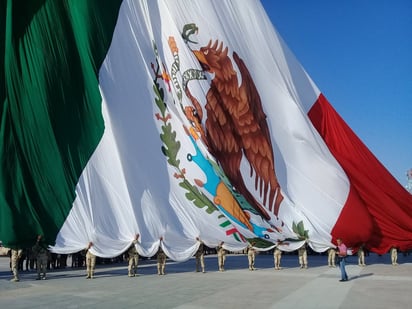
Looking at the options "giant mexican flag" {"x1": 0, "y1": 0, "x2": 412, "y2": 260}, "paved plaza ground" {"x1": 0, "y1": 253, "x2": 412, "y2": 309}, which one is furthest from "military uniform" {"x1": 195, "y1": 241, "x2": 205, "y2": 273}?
"paved plaza ground" {"x1": 0, "y1": 253, "x2": 412, "y2": 309}

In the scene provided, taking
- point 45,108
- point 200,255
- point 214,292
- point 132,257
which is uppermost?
point 45,108

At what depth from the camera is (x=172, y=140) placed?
15.7 meters

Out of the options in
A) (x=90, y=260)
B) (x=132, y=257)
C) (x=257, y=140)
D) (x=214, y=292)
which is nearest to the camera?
(x=214, y=292)

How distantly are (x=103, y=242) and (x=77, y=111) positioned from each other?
4.35m

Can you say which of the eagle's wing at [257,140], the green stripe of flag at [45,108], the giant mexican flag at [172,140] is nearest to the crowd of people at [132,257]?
the giant mexican flag at [172,140]

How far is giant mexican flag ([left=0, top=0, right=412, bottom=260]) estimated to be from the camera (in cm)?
1355

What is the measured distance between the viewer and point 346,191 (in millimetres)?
15516

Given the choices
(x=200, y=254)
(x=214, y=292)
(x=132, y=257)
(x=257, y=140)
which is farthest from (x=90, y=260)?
(x=257, y=140)

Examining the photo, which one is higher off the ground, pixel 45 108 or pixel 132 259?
pixel 45 108

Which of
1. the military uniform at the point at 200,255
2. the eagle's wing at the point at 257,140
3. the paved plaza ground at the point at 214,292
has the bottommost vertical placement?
the paved plaza ground at the point at 214,292

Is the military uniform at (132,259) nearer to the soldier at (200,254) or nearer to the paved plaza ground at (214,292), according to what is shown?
the paved plaza ground at (214,292)

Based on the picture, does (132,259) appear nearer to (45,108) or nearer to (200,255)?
(200,255)

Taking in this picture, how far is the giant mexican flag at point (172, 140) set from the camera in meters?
13.5

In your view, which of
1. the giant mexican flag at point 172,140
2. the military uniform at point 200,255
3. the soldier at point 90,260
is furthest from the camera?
the military uniform at point 200,255
